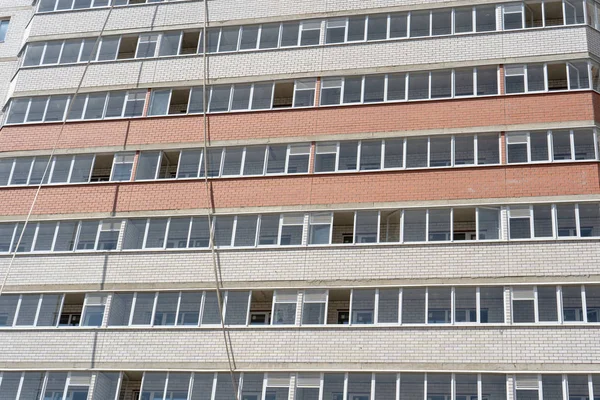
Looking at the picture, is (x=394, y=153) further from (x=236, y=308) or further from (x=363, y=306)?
(x=236, y=308)

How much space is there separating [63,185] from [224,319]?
306 inches

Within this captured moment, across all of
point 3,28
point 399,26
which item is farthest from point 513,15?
point 3,28

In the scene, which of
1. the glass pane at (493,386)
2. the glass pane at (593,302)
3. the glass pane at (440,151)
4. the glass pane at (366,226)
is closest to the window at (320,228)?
the glass pane at (366,226)

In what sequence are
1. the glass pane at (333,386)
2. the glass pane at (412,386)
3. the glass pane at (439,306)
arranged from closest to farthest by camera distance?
1. the glass pane at (412,386)
2. the glass pane at (333,386)
3. the glass pane at (439,306)

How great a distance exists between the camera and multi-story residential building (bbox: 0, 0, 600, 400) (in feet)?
79.2

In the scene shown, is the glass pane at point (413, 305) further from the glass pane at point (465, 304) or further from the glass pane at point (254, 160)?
the glass pane at point (254, 160)

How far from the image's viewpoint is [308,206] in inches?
1060

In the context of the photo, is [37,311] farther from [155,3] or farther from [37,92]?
[155,3]

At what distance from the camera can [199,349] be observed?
2527cm

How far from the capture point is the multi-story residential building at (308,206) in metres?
24.1

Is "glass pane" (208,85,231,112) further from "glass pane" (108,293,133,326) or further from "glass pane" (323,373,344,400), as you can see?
"glass pane" (323,373,344,400)

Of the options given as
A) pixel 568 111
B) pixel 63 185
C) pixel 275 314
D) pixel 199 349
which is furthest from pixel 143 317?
pixel 568 111

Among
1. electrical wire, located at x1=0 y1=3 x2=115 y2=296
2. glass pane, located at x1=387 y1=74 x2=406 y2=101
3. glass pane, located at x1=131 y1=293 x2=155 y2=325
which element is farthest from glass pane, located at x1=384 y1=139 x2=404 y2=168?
electrical wire, located at x1=0 y1=3 x2=115 y2=296

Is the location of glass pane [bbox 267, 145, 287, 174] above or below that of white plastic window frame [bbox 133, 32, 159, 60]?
below
